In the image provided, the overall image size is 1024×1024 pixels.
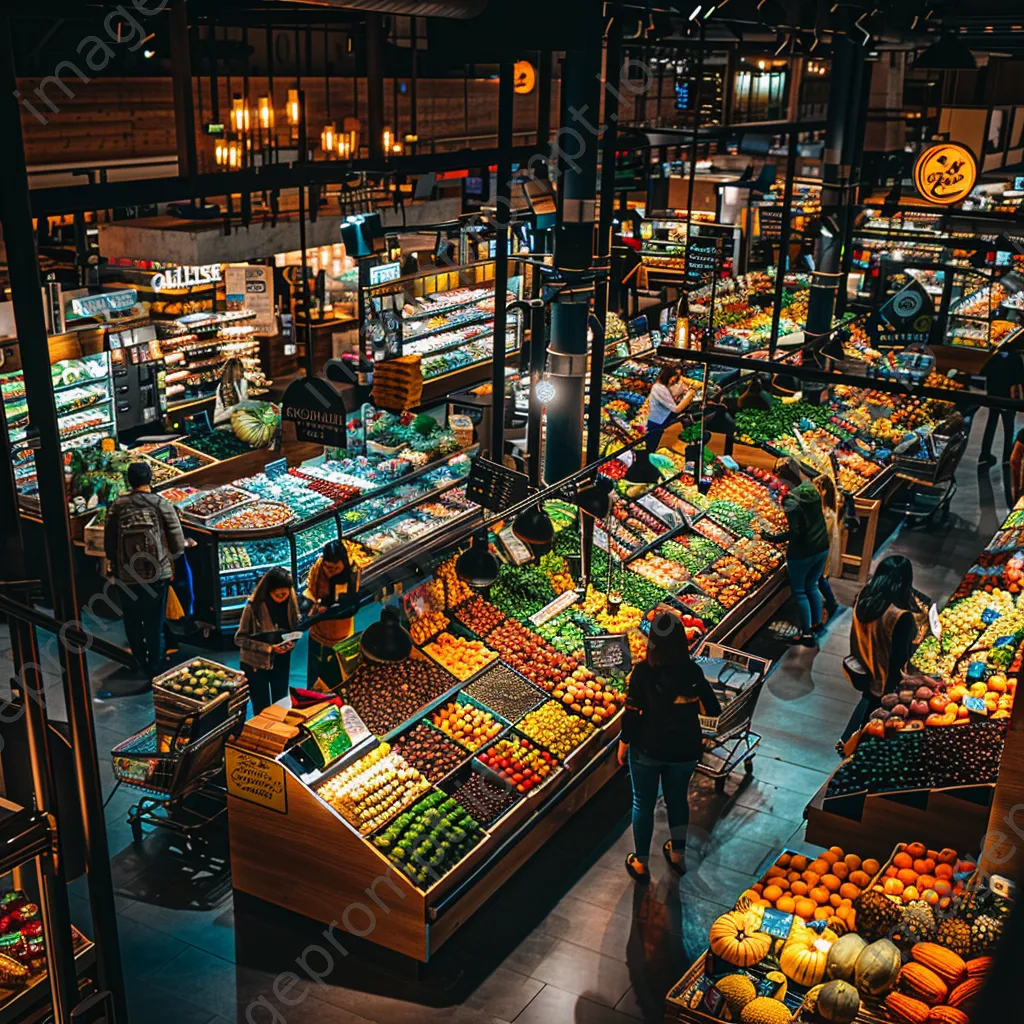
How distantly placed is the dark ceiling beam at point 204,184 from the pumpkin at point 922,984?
520 cm

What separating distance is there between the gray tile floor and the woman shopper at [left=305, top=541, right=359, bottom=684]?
1307 millimetres

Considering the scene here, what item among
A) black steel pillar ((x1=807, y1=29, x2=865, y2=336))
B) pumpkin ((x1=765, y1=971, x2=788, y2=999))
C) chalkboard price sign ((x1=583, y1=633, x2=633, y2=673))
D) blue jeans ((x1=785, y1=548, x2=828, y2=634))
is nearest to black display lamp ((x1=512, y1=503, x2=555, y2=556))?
chalkboard price sign ((x1=583, y1=633, x2=633, y2=673))

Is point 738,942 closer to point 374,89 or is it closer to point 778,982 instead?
point 778,982

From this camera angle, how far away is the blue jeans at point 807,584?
9211mm

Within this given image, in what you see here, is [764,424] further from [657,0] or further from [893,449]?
[657,0]

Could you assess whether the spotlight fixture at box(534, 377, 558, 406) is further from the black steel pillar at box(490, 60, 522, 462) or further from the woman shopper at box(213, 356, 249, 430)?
the woman shopper at box(213, 356, 249, 430)

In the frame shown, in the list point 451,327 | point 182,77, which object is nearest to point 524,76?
point 451,327

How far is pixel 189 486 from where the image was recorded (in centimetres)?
1052

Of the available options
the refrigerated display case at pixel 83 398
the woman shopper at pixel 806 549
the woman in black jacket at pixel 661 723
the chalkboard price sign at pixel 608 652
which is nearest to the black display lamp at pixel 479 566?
the chalkboard price sign at pixel 608 652

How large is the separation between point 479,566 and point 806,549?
3.22 m

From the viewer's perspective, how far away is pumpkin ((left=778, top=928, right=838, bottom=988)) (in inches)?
191

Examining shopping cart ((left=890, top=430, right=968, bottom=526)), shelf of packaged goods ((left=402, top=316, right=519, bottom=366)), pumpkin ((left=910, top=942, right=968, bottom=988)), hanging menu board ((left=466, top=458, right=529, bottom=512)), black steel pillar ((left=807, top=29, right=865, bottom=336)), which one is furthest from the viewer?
shelf of packaged goods ((left=402, top=316, right=519, bottom=366))

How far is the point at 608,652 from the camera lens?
24.5 feet

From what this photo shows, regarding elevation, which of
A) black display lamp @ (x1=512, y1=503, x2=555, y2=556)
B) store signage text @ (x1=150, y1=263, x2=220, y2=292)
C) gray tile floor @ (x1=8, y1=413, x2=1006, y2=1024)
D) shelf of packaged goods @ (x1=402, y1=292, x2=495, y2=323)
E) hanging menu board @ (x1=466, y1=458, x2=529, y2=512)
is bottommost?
gray tile floor @ (x1=8, y1=413, x2=1006, y2=1024)
